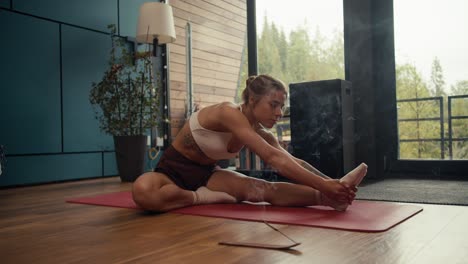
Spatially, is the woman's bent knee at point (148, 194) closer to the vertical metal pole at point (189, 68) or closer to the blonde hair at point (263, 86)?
the blonde hair at point (263, 86)

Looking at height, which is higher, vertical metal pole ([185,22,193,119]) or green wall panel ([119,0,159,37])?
green wall panel ([119,0,159,37])

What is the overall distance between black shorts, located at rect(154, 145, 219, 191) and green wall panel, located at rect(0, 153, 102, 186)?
65.7 inches

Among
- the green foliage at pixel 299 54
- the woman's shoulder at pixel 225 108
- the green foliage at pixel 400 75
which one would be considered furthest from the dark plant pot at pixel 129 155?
the woman's shoulder at pixel 225 108

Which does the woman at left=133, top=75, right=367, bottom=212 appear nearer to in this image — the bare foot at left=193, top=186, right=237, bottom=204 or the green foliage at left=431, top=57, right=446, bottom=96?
the bare foot at left=193, top=186, right=237, bottom=204

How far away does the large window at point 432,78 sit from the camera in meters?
3.25

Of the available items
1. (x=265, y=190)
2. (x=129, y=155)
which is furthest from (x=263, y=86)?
(x=129, y=155)

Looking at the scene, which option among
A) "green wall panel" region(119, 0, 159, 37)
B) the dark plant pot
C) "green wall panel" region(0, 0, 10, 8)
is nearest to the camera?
"green wall panel" region(0, 0, 10, 8)

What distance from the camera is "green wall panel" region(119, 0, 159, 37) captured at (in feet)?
13.3

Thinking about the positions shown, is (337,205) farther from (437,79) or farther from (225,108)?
(437,79)

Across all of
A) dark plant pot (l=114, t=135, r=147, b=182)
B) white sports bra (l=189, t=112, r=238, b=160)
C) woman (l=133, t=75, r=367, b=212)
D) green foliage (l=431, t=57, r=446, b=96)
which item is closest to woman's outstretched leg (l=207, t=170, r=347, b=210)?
woman (l=133, t=75, r=367, b=212)

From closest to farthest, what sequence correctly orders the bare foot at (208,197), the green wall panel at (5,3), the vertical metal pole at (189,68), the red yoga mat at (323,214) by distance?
1. the red yoga mat at (323,214)
2. the bare foot at (208,197)
3. the green wall panel at (5,3)
4. the vertical metal pole at (189,68)

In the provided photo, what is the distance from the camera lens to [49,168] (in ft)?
11.1

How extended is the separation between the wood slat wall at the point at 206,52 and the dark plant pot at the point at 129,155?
0.99m

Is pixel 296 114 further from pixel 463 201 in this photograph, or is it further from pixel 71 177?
pixel 71 177
